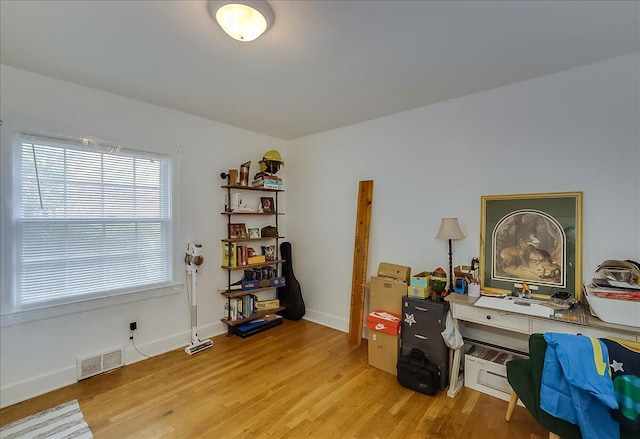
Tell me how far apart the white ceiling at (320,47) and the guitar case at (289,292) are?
6.79ft

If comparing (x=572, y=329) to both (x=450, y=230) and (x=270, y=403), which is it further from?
(x=270, y=403)

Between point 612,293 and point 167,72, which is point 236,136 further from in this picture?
point 612,293

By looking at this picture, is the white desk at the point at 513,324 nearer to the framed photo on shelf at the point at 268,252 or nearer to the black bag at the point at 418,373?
the black bag at the point at 418,373

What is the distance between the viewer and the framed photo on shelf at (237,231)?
3686mm

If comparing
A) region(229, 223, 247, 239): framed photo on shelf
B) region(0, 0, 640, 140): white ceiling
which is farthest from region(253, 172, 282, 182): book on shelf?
region(0, 0, 640, 140): white ceiling

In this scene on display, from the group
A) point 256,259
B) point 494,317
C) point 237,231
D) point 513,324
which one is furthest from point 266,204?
point 513,324

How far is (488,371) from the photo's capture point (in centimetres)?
238

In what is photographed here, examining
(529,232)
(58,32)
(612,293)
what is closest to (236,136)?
(58,32)

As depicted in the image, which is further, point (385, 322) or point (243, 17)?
point (385, 322)

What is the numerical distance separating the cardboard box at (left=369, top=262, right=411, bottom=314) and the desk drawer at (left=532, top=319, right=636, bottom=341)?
1.07m

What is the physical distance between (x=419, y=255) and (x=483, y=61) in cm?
178

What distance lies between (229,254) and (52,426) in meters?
1.98

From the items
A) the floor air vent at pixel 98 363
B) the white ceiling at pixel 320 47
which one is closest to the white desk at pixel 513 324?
the white ceiling at pixel 320 47

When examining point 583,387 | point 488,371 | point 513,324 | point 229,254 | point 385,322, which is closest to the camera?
point 583,387
